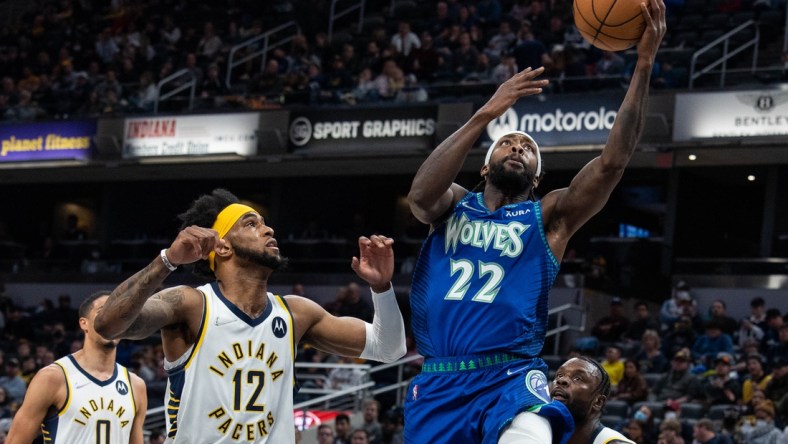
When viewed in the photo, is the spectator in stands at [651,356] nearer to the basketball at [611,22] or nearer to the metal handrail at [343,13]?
the basketball at [611,22]

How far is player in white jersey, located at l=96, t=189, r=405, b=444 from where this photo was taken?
5570 millimetres

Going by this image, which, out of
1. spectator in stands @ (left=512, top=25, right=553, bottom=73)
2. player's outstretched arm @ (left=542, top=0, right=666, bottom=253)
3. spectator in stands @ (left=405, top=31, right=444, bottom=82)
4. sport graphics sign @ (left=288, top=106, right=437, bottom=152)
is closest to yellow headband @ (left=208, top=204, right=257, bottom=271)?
player's outstretched arm @ (left=542, top=0, right=666, bottom=253)

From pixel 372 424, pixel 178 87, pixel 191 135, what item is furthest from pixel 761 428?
pixel 178 87

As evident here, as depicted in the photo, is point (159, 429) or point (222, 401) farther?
point (159, 429)

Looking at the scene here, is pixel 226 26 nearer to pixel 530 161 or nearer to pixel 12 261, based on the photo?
pixel 12 261

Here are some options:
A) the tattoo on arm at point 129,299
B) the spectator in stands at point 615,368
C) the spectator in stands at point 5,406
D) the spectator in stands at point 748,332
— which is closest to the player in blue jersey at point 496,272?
the tattoo on arm at point 129,299

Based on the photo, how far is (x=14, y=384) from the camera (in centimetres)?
1797

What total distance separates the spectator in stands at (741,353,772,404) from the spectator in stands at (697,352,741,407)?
0.10 m

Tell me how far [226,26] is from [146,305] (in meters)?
22.8

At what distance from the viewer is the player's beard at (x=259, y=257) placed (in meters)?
5.79

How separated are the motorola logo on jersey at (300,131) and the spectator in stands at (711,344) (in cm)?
874

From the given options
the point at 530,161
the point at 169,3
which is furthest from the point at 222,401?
the point at 169,3

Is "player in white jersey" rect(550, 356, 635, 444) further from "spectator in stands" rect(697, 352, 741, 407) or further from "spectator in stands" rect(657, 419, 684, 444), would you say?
"spectator in stands" rect(697, 352, 741, 407)

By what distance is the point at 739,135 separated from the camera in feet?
61.8
